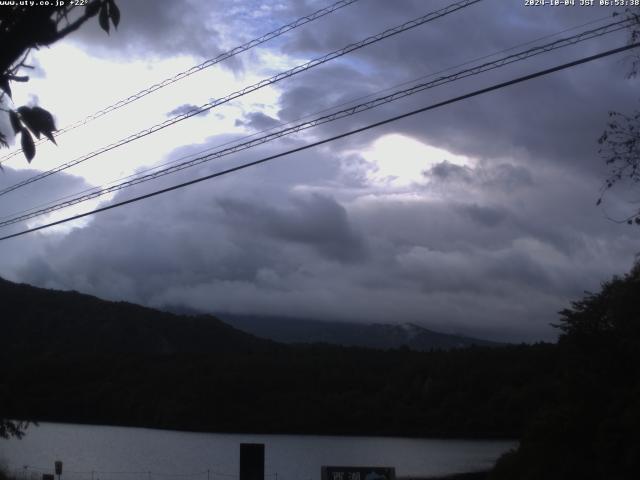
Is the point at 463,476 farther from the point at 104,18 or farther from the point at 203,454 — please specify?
the point at 104,18

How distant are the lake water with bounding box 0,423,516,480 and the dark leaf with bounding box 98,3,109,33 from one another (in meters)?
36.3

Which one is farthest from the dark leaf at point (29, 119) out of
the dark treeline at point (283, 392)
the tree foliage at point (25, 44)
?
the dark treeline at point (283, 392)

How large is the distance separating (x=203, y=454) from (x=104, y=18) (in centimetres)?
6899

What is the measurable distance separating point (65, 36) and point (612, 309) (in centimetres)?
2548

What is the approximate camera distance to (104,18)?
4.62m

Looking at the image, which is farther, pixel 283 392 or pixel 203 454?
pixel 283 392

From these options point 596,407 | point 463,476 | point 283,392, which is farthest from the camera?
point 283,392

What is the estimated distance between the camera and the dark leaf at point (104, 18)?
459cm

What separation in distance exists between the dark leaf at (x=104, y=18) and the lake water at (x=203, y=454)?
1430 inches

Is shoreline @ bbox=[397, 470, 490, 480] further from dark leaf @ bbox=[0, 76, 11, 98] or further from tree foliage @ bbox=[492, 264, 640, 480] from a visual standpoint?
dark leaf @ bbox=[0, 76, 11, 98]

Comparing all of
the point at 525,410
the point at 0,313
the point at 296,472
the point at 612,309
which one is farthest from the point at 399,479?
the point at 0,313

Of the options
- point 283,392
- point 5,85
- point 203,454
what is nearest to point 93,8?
point 5,85

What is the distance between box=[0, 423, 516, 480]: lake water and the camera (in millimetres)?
55781

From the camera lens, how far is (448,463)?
67.8 meters
